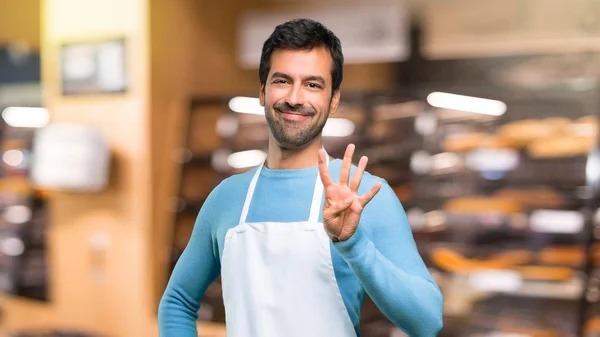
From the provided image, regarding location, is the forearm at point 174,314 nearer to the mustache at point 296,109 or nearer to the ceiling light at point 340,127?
the mustache at point 296,109

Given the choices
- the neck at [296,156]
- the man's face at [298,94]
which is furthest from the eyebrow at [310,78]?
the neck at [296,156]

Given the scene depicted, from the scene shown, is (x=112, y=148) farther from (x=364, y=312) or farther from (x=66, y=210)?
(x=364, y=312)

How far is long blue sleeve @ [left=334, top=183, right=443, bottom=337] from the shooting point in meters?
1.32

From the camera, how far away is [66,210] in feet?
16.5

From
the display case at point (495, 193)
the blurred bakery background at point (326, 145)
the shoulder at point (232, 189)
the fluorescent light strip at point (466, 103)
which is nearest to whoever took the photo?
the shoulder at point (232, 189)

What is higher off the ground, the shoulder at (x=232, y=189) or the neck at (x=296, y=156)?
the neck at (x=296, y=156)

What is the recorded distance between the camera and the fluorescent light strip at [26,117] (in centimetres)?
609

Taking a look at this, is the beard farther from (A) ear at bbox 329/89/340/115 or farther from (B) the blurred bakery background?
(B) the blurred bakery background

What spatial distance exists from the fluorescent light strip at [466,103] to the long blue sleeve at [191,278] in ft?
9.69

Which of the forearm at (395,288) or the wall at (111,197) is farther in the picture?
the wall at (111,197)

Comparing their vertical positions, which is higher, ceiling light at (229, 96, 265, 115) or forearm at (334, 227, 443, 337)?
ceiling light at (229, 96, 265, 115)

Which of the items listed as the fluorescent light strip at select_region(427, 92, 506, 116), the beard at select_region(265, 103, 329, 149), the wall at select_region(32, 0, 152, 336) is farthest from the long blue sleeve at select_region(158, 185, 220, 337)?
the wall at select_region(32, 0, 152, 336)

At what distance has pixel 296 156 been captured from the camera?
58.7 inches

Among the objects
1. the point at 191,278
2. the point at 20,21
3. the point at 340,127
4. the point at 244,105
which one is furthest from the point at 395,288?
the point at 20,21
